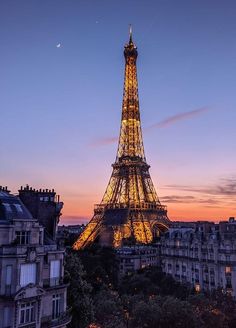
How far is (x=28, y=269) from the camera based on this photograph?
23688 mm

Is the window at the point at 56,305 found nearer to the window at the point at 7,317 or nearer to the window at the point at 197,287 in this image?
the window at the point at 7,317

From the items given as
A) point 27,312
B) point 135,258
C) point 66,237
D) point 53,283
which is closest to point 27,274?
point 27,312

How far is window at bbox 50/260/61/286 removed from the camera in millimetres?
25766

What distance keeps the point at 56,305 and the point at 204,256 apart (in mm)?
42603

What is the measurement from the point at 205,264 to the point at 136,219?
29894 mm

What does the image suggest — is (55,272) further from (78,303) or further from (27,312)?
(78,303)

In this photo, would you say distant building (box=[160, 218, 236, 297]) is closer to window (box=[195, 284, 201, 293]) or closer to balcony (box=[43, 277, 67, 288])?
window (box=[195, 284, 201, 293])

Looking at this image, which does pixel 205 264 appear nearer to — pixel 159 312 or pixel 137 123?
pixel 159 312

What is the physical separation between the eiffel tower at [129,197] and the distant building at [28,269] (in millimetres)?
60303

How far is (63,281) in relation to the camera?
28.0 m

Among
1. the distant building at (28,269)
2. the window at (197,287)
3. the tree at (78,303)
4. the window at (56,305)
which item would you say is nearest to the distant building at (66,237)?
the distant building at (28,269)

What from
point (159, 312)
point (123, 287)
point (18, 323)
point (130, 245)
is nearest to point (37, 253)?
point (18, 323)

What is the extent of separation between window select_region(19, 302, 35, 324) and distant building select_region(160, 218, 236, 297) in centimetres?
3788

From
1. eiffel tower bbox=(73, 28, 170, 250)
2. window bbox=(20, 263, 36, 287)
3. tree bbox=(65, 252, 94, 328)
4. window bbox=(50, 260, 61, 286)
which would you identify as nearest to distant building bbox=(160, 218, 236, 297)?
eiffel tower bbox=(73, 28, 170, 250)
